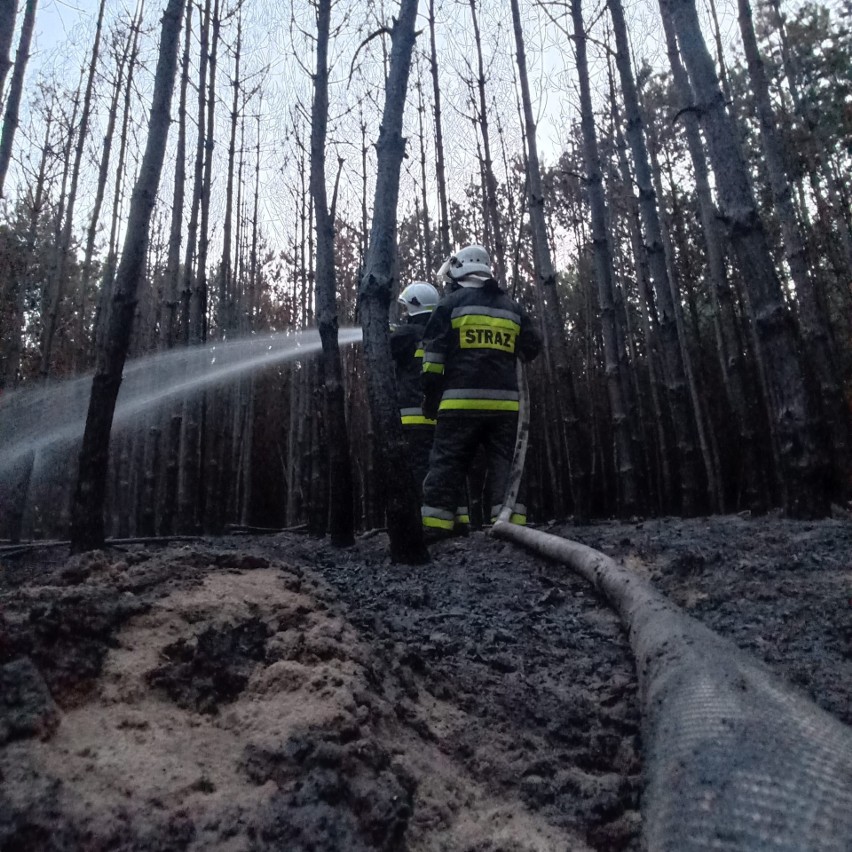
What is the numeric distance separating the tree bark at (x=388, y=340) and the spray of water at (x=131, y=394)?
5.74 metres

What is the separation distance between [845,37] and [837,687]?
18.0 metres

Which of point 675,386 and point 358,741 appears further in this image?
point 675,386

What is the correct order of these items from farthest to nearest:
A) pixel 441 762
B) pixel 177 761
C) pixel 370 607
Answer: pixel 370 607, pixel 441 762, pixel 177 761

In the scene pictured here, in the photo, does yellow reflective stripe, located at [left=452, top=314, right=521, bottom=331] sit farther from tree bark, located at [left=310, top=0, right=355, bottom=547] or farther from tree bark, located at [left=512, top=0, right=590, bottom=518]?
tree bark, located at [left=512, top=0, right=590, bottom=518]

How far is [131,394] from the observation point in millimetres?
12438

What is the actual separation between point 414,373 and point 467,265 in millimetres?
1538

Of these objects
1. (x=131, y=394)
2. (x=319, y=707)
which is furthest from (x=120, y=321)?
(x=131, y=394)

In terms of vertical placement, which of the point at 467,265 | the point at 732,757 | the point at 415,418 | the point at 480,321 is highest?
the point at 467,265

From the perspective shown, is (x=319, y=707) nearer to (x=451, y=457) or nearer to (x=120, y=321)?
(x=451, y=457)

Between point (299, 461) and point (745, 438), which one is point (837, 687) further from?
point (299, 461)

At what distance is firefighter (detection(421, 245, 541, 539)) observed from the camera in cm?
552

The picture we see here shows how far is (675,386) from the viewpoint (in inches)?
314

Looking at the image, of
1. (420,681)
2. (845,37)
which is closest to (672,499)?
(845,37)

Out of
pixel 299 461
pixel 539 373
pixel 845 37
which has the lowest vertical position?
pixel 299 461
